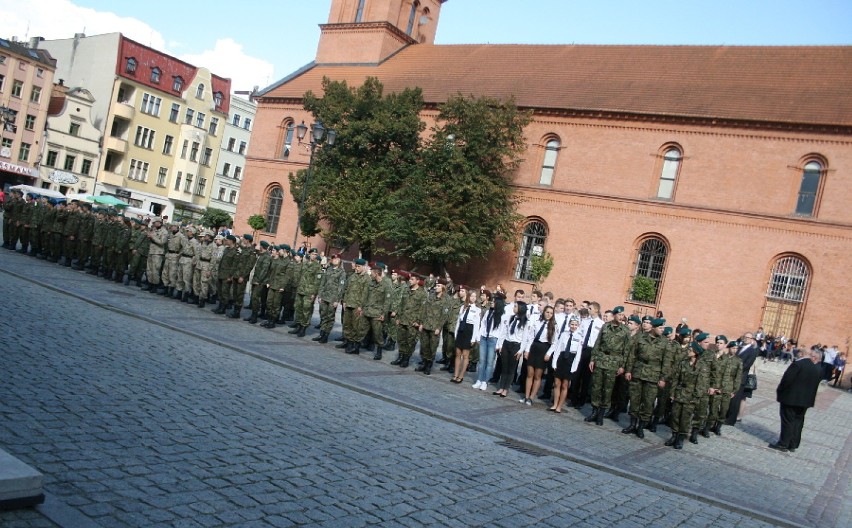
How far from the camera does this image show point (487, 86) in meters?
35.4

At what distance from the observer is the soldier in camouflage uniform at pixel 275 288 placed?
15312 millimetres

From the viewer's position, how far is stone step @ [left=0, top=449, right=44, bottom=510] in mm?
3969

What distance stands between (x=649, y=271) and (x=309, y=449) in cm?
2594

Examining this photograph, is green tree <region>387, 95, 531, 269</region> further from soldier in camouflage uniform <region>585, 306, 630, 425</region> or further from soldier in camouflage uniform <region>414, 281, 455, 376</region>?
soldier in camouflage uniform <region>585, 306, 630, 425</region>

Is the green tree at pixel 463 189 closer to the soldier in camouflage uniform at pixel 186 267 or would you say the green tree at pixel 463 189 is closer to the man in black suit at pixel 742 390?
the soldier in camouflage uniform at pixel 186 267

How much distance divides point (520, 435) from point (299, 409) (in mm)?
2975

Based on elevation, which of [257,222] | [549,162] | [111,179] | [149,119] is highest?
[149,119]

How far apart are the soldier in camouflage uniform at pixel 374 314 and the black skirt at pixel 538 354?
3.38m

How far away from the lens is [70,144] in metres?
52.6

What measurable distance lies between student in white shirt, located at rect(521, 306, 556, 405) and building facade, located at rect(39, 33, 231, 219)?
50292 mm

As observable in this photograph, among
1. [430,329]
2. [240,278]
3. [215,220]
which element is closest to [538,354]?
[430,329]

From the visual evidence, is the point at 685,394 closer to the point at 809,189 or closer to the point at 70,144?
the point at 809,189

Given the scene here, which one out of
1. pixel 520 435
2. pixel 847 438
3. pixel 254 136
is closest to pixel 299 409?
pixel 520 435

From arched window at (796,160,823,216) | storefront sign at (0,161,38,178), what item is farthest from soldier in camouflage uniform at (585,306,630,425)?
storefront sign at (0,161,38,178)
